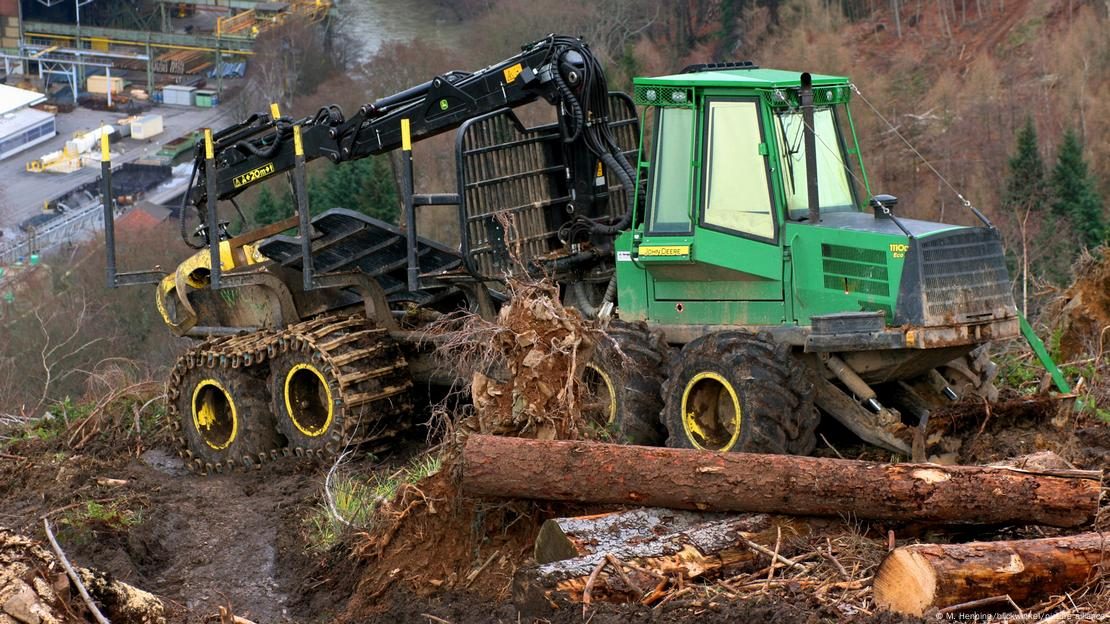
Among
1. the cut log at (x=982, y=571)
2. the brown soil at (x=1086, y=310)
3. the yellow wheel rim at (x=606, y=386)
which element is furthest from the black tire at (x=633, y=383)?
the brown soil at (x=1086, y=310)

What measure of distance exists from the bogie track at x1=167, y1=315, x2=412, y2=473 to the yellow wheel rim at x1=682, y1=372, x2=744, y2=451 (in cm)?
283

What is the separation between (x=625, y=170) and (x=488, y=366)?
10.9 ft

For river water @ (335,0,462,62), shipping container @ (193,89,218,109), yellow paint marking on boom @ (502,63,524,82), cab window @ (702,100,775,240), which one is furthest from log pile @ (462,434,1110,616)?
shipping container @ (193,89,218,109)

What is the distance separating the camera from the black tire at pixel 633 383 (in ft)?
35.4

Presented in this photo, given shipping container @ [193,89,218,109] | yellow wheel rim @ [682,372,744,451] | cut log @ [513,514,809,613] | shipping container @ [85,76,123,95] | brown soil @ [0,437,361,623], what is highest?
shipping container @ [85,76,123,95]

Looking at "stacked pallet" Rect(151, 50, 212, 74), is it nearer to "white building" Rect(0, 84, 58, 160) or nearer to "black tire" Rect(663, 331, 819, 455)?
"white building" Rect(0, 84, 58, 160)

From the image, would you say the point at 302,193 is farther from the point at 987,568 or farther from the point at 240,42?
the point at 240,42

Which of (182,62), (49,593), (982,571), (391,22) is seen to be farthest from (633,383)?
(182,62)

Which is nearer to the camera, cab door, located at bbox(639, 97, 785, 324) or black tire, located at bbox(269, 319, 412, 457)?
cab door, located at bbox(639, 97, 785, 324)

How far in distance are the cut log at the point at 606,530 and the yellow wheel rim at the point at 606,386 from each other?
2112 mm

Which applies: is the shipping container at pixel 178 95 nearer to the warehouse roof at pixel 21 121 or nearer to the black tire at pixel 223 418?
the warehouse roof at pixel 21 121

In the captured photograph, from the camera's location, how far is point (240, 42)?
65375 mm

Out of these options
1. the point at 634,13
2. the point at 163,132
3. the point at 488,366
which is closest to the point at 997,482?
the point at 488,366

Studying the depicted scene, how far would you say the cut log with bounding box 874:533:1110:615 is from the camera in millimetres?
7363
